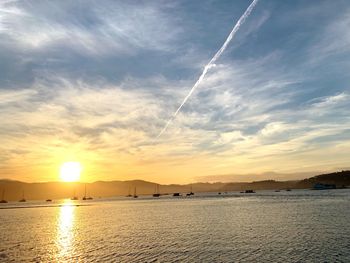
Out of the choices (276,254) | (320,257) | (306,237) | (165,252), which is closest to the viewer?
(320,257)

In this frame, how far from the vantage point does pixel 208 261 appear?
1886 inches

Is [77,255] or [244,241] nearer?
[77,255]

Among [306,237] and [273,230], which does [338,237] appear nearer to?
[306,237]

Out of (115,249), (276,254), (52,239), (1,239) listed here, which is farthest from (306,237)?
(1,239)

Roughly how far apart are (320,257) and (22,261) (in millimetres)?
45312

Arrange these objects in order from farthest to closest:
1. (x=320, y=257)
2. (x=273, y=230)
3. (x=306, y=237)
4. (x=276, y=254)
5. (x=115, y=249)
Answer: (x=273, y=230) < (x=306, y=237) < (x=115, y=249) < (x=276, y=254) < (x=320, y=257)

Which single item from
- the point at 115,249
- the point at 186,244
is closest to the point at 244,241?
the point at 186,244

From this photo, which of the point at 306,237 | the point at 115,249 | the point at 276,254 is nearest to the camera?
the point at 276,254

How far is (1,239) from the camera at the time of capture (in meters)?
81.6

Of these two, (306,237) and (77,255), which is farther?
(306,237)

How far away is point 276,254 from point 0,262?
42608 mm

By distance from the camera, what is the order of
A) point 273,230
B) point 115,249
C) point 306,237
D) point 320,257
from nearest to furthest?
1. point 320,257
2. point 115,249
3. point 306,237
4. point 273,230

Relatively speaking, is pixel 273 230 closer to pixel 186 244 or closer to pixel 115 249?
pixel 186 244

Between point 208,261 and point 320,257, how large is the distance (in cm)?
1596
